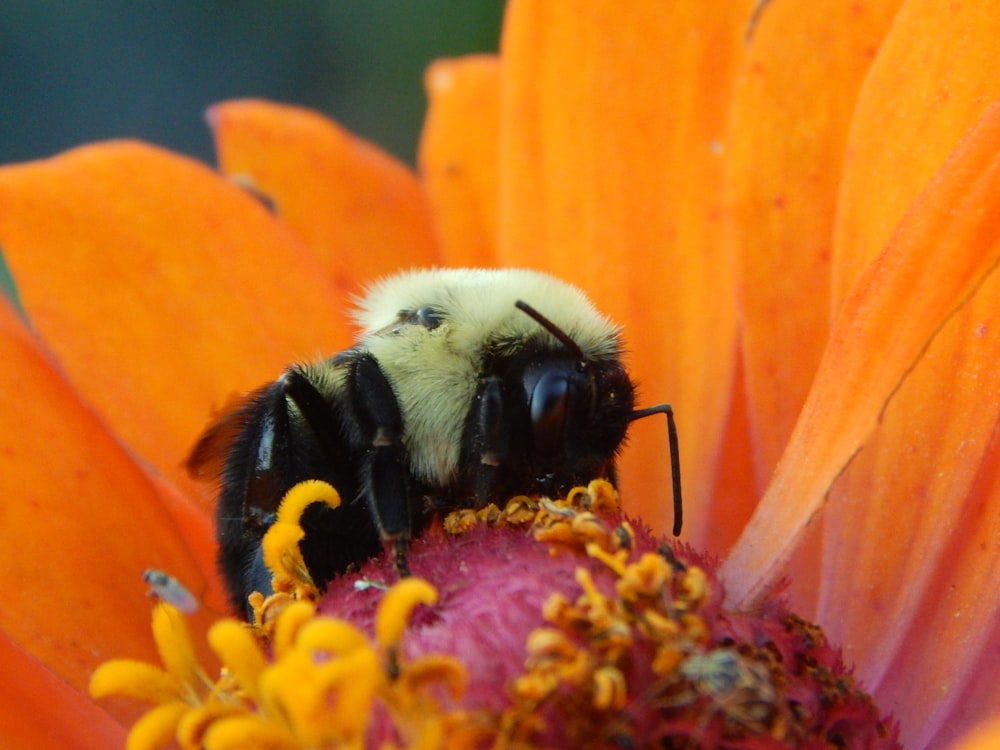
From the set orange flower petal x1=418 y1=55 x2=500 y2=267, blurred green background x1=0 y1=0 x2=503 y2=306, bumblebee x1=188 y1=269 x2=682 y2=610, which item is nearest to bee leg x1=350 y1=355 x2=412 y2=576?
bumblebee x1=188 y1=269 x2=682 y2=610

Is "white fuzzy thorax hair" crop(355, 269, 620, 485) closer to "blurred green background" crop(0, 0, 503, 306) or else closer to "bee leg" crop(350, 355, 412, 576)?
"bee leg" crop(350, 355, 412, 576)

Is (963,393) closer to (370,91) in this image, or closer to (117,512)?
(117,512)

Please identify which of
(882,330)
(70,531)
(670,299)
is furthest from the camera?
(670,299)

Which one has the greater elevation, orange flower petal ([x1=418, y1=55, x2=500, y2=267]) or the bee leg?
orange flower petal ([x1=418, y1=55, x2=500, y2=267])

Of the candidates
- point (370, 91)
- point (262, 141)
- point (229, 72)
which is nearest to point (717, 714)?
point (262, 141)

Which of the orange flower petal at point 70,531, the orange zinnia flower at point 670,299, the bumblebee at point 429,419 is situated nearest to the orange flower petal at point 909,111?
the orange zinnia flower at point 670,299

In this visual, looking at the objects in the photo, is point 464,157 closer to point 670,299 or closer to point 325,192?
point 325,192

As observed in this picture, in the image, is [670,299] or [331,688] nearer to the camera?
[331,688]

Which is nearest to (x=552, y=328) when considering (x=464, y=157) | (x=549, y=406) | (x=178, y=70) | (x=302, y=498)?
(x=549, y=406)
